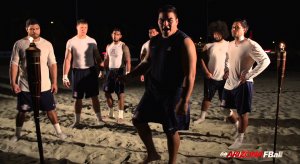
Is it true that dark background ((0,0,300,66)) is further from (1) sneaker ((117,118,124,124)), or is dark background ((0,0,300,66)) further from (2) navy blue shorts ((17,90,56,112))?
(2) navy blue shorts ((17,90,56,112))

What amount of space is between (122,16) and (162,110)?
185 ft

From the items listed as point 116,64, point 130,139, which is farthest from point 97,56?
point 130,139

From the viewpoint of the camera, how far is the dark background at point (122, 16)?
179 ft

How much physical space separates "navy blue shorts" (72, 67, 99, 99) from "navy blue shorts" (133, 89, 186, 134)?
8.42ft

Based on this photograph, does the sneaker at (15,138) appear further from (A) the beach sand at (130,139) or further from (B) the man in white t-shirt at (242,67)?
(B) the man in white t-shirt at (242,67)

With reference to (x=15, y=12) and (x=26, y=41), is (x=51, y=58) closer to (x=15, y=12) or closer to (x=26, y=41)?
(x=26, y=41)

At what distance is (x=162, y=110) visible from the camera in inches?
159

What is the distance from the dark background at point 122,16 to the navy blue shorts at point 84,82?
4560cm

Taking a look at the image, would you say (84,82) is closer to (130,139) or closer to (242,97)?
(130,139)

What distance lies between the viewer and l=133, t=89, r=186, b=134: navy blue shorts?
4000 millimetres

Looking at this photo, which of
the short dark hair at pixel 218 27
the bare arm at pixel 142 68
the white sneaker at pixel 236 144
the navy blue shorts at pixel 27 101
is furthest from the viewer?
the short dark hair at pixel 218 27

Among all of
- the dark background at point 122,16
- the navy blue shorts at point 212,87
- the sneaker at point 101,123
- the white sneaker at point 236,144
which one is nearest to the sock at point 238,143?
the white sneaker at point 236,144

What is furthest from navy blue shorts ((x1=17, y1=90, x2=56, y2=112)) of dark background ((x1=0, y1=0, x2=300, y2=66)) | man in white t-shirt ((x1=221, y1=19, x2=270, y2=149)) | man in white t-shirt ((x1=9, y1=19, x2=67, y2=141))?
dark background ((x1=0, y1=0, x2=300, y2=66))

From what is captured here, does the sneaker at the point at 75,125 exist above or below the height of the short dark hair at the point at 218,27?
below
